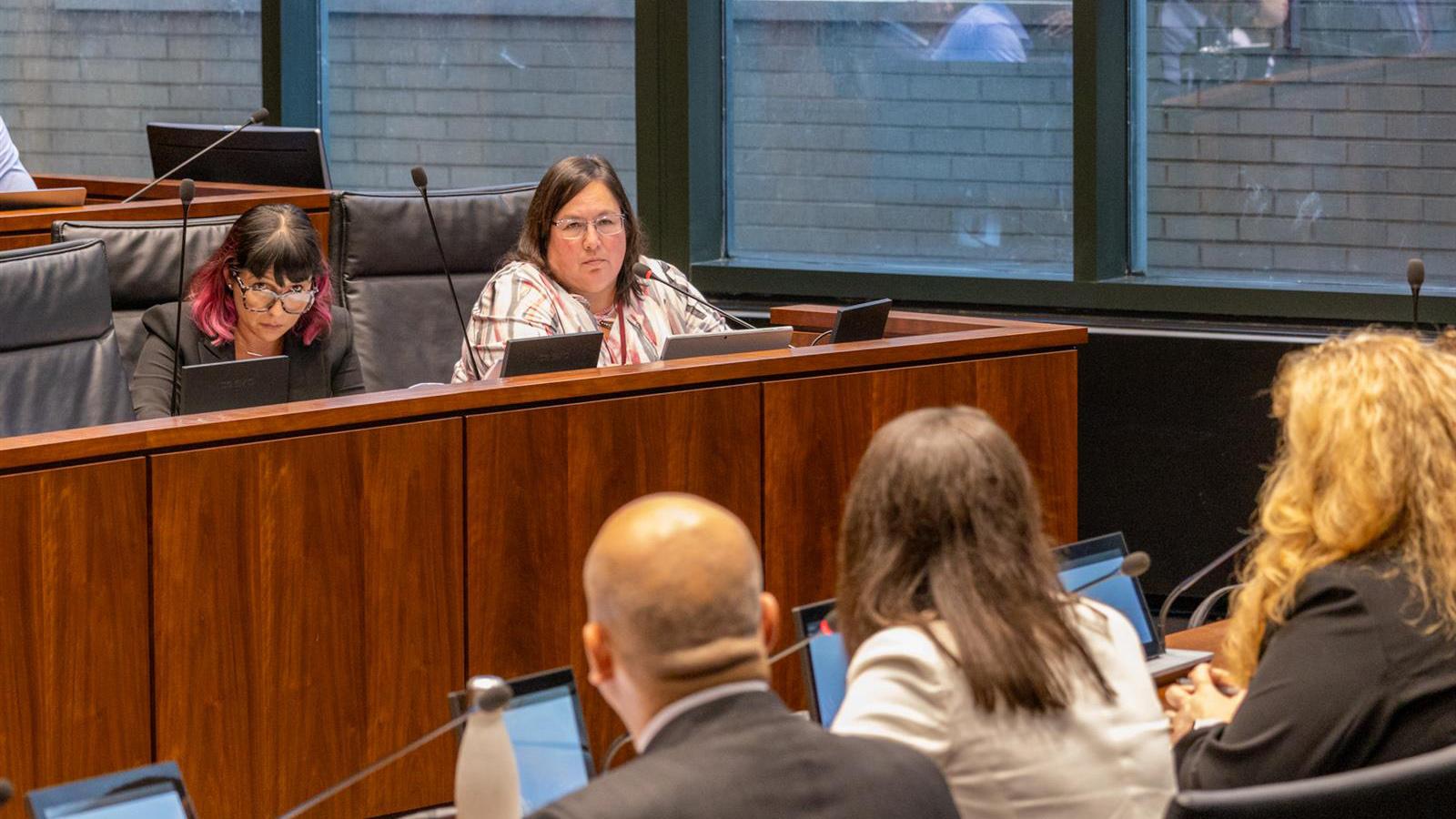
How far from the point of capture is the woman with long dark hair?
1.68 metres

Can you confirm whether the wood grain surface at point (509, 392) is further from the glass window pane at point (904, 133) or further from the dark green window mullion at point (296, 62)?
the dark green window mullion at point (296, 62)

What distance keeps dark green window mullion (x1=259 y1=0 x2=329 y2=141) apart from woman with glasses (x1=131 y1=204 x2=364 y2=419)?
2.68 meters

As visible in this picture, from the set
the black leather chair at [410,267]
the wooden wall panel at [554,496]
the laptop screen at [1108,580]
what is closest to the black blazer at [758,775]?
the laptop screen at [1108,580]

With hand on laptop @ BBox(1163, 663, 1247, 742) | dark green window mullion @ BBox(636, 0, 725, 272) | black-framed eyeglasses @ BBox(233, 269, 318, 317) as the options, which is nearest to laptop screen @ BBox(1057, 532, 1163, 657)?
hand on laptop @ BBox(1163, 663, 1247, 742)

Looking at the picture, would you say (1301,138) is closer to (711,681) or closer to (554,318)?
(554,318)

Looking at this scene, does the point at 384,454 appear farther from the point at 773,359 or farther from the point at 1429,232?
the point at 1429,232

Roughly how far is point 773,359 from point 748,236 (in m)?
2.74

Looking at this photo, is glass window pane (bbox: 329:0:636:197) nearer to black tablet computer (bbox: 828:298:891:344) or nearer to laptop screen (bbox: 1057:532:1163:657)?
black tablet computer (bbox: 828:298:891:344)

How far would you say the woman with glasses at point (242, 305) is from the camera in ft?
12.4

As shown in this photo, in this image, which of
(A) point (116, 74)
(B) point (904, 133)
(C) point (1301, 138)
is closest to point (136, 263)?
(B) point (904, 133)

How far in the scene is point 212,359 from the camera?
12.4 feet

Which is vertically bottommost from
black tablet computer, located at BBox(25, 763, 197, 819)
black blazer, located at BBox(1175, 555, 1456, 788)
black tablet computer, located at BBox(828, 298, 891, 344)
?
black tablet computer, located at BBox(25, 763, 197, 819)

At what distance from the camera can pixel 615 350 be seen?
13.3 ft

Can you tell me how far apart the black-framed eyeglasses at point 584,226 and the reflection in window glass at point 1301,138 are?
75.3 inches
